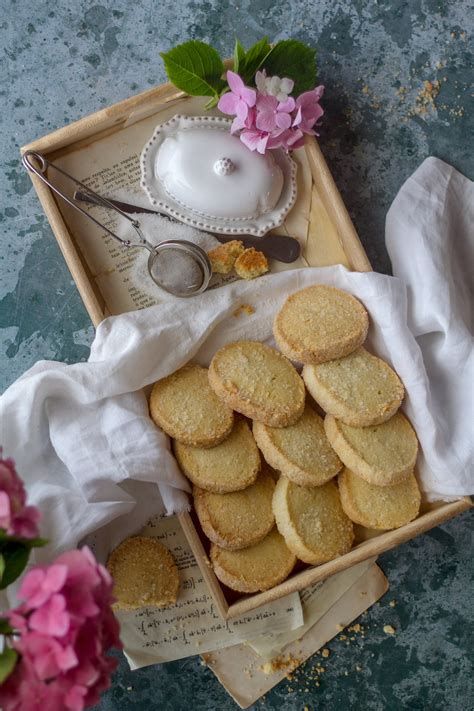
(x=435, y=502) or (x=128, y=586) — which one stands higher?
(x=128, y=586)

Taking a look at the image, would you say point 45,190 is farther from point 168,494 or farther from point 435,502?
point 435,502

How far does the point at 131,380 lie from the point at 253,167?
412 millimetres

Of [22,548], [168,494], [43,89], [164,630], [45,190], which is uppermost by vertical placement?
[43,89]

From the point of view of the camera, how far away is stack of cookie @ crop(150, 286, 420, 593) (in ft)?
3.73

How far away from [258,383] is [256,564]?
308mm

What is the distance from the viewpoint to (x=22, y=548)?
2.23 ft

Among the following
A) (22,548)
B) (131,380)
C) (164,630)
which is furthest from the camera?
(164,630)

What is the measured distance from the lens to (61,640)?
1.96 ft

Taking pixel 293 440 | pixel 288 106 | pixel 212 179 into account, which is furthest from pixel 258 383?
pixel 288 106

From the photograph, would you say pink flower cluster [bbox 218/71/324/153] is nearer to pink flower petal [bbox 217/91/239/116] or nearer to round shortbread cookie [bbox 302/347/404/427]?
pink flower petal [bbox 217/91/239/116]

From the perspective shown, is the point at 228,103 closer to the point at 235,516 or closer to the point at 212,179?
the point at 212,179

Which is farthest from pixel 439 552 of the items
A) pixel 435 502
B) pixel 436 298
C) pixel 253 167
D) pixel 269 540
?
pixel 253 167

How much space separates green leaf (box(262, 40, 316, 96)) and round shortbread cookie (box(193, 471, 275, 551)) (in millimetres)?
702

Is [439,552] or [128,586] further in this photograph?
[439,552]
